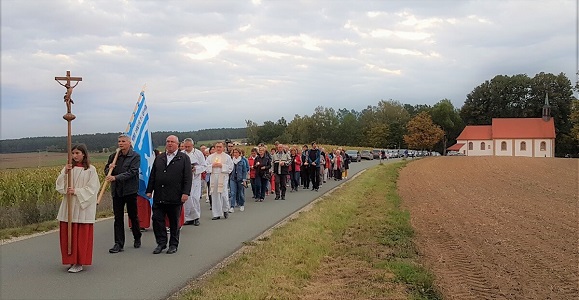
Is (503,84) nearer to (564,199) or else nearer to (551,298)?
(564,199)

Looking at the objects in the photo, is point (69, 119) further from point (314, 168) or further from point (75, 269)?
point (314, 168)

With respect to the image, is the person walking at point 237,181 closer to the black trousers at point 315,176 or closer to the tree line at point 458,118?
the black trousers at point 315,176

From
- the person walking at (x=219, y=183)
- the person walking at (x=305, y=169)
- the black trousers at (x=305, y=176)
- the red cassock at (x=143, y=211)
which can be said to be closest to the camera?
the red cassock at (x=143, y=211)

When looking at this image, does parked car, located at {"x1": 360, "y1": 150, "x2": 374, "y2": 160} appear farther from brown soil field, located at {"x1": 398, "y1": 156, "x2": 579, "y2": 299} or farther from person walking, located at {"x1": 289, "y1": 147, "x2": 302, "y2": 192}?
brown soil field, located at {"x1": 398, "y1": 156, "x2": 579, "y2": 299}

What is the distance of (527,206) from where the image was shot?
62.7 feet

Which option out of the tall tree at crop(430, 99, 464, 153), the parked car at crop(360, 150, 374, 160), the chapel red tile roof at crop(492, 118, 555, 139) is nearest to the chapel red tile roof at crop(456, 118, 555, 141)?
the chapel red tile roof at crop(492, 118, 555, 139)

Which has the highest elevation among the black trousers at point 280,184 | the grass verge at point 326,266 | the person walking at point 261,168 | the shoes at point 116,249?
the person walking at point 261,168

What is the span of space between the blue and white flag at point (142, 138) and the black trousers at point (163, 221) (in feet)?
7.30

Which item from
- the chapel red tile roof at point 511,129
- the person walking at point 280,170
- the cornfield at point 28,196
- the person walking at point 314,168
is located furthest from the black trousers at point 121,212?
the chapel red tile roof at point 511,129

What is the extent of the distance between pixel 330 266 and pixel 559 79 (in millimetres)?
107108

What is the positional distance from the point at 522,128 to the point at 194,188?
9601 centimetres

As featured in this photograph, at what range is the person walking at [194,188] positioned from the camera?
12914 mm

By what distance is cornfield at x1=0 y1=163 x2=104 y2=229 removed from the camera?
14.2 meters

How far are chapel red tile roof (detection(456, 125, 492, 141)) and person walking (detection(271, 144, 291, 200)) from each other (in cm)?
8693
